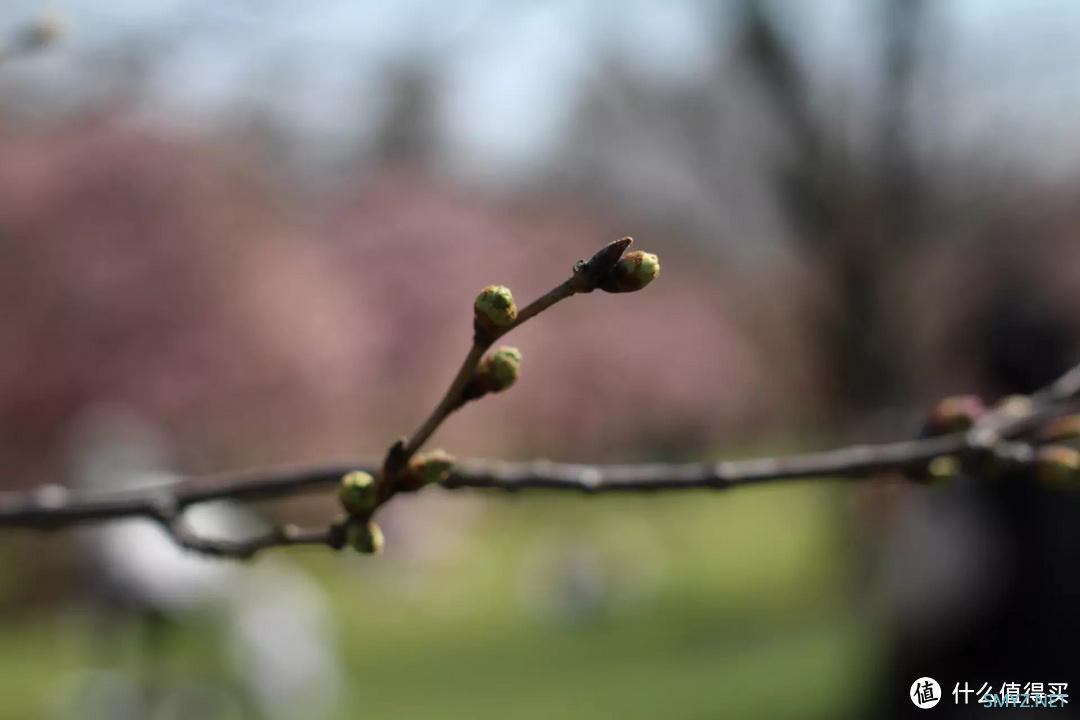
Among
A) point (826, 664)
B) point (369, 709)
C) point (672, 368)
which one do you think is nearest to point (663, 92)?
point (826, 664)

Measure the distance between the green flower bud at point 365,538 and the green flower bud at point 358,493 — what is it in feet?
0.05

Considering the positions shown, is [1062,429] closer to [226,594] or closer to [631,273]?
[631,273]

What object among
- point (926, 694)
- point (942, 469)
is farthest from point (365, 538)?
point (926, 694)

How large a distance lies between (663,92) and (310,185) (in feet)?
23.9

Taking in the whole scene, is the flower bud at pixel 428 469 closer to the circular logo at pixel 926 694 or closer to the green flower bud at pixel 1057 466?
the green flower bud at pixel 1057 466

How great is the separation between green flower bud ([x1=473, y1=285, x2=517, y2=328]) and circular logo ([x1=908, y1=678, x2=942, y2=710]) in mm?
1744

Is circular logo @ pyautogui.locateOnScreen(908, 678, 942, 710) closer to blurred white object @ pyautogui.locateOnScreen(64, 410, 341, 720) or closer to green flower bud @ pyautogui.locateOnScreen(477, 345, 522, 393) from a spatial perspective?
green flower bud @ pyautogui.locateOnScreen(477, 345, 522, 393)

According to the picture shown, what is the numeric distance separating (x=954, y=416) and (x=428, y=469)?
→ 1.84ft

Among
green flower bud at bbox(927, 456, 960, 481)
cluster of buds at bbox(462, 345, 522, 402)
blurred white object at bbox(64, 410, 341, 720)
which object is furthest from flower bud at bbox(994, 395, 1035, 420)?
blurred white object at bbox(64, 410, 341, 720)

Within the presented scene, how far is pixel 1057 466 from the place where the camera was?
1.23 meters

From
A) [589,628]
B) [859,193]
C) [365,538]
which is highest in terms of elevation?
[859,193]

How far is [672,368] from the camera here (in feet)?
55.8

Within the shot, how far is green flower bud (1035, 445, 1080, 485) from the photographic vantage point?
1.23 meters

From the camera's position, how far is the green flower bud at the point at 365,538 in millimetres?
1021
